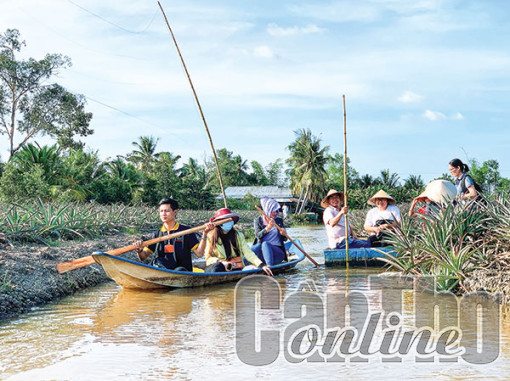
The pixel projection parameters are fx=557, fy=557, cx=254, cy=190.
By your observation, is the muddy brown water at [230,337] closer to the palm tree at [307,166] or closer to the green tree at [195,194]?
the green tree at [195,194]

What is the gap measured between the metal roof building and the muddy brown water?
147 ft

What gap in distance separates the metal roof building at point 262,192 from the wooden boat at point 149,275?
4384cm

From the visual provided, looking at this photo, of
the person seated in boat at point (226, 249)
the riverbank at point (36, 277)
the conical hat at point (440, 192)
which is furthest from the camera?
the conical hat at point (440, 192)

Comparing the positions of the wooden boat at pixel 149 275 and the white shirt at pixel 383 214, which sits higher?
the white shirt at pixel 383 214

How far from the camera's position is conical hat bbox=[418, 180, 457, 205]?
29.9 ft

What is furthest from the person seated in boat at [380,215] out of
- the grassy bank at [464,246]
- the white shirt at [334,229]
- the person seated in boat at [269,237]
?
the grassy bank at [464,246]

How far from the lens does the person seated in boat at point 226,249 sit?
8.99 m

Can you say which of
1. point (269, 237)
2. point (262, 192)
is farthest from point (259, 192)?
point (269, 237)

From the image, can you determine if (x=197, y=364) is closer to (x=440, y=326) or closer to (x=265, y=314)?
(x=265, y=314)

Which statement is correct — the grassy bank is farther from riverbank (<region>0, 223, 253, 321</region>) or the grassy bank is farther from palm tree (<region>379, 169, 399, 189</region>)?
palm tree (<region>379, 169, 399, 189</region>)

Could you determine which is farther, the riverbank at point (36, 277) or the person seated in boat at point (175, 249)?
the person seated in boat at point (175, 249)

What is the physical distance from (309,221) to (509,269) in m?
38.2

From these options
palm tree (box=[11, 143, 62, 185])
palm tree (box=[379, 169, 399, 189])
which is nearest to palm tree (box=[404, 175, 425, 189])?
palm tree (box=[379, 169, 399, 189])

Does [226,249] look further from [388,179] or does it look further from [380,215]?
[388,179]
